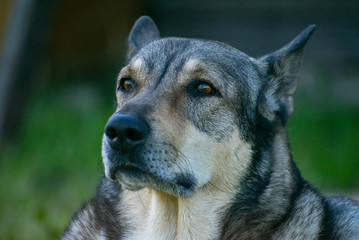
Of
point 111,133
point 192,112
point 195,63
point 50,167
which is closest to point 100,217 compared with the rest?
point 111,133

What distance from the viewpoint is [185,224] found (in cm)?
477

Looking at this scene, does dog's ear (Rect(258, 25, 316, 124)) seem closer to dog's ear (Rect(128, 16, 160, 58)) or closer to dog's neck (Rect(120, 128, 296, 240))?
dog's neck (Rect(120, 128, 296, 240))

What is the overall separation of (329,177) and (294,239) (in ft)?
14.5

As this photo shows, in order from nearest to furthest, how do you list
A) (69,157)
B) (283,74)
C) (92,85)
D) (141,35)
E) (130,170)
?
A: (130,170) → (283,74) → (141,35) → (69,157) → (92,85)

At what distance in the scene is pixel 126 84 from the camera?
5.09 m

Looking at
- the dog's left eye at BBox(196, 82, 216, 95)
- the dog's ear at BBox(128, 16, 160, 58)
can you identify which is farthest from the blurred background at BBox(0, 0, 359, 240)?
the dog's left eye at BBox(196, 82, 216, 95)

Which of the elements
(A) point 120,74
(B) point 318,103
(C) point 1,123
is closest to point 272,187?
(A) point 120,74

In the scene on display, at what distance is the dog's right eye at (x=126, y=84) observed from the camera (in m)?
5.04

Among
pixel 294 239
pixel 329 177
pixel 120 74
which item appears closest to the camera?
pixel 294 239

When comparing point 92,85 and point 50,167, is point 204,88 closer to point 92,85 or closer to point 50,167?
point 50,167

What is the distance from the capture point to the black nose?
4.25 meters

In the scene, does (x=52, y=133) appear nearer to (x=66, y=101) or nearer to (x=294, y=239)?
(x=66, y=101)

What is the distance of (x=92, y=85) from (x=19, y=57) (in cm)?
405

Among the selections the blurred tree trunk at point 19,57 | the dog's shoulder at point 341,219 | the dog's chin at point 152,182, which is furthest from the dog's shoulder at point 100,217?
the blurred tree trunk at point 19,57
